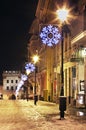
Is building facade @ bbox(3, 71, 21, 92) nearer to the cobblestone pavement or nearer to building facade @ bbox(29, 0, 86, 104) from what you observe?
building facade @ bbox(29, 0, 86, 104)

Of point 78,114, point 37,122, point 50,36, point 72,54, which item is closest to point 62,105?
point 37,122

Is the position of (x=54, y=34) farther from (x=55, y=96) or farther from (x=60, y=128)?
(x=60, y=128)

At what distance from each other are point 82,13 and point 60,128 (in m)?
17.9

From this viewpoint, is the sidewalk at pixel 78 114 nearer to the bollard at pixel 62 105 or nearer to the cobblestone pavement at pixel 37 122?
the cobblestone pavement at pixel 37 122

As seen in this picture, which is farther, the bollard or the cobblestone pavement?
the bollard

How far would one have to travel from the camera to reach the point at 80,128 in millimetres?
17891

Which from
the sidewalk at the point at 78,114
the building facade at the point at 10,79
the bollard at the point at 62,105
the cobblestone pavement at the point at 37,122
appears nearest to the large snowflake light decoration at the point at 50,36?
the sidewalk at the point at 78,114

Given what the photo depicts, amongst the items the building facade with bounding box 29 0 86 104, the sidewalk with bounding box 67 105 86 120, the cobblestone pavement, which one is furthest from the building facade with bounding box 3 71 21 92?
the cobblestone pavement

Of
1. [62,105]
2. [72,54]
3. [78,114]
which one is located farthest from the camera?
[72,54]

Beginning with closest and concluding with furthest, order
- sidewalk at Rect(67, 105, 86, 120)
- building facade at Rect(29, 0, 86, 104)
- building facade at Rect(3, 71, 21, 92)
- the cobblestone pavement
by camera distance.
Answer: the cobblestone pavement < sidewalk at Rect(67, 105, 86, 120) < building facade at Rect(29, 0, 86, 104) < building facade at Rect(3, 71, 21, 92)

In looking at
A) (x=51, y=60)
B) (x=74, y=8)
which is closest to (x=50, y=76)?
(x=51, y=60)

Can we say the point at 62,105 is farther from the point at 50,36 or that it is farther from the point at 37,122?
the point at 50,36

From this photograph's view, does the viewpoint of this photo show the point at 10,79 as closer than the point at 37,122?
No

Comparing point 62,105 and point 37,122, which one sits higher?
point 62,105
